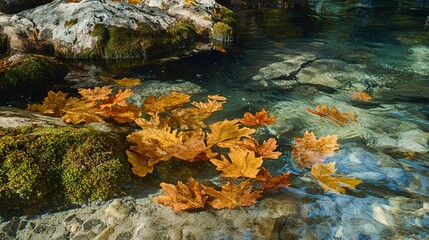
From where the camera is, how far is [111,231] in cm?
188

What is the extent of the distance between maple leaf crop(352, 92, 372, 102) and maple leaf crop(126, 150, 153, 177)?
3.39 metres

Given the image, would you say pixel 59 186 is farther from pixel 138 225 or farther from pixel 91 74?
pixel 91 74

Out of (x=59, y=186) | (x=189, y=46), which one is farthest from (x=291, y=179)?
(x=189, y=46)

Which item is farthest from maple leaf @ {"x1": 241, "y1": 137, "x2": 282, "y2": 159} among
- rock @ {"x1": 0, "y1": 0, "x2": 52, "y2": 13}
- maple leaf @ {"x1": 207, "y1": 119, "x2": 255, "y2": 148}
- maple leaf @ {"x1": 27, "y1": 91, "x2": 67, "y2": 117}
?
rock @ {"x1": 0, "y1": 0, "x2": 52, "y2": 13}

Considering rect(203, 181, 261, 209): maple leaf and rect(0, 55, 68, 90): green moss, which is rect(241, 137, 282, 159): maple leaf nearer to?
rect(203, 181, 261, 209): maple leaf

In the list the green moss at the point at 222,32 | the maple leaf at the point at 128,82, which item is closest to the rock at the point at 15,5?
the green moss at the point at 222,32

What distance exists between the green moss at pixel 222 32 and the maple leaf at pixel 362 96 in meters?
3.72

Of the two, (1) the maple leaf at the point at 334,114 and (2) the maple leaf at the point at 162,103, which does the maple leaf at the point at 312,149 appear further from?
(2) the maple leaf at the point at 162,103

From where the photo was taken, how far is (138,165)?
2377 millimetres

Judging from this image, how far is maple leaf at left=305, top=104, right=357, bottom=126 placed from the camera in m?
3.84

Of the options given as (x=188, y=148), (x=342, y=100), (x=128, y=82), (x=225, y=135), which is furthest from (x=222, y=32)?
(x=188, y=148)

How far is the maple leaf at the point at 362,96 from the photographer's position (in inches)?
180

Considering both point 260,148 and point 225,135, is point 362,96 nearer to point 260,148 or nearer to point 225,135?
point 260,148

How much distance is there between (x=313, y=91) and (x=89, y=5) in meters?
4.93
